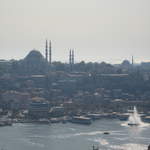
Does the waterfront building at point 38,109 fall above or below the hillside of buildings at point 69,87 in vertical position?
below

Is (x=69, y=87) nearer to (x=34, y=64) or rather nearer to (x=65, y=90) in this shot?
(x=65, y=90)

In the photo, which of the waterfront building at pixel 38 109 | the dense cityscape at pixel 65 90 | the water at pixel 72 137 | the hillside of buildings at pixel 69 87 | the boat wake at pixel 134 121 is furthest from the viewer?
the hillside of buildings at pixel 69 87

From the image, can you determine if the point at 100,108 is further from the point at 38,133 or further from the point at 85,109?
the point at 38,133

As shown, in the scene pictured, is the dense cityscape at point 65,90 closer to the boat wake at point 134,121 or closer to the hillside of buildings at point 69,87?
the hillside of buildings at point 69,87

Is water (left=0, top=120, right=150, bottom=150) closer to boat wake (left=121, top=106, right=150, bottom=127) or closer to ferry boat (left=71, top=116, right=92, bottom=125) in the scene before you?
ferry boat (left=71, top=116, right=92, bottom=125)

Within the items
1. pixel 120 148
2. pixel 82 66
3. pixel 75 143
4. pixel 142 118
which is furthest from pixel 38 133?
pixel 82 66

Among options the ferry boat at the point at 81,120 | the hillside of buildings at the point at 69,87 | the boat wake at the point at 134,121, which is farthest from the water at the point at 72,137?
the hillside of buildings at the point at 69,87

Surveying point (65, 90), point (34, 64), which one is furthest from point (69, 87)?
point (34, 64)
